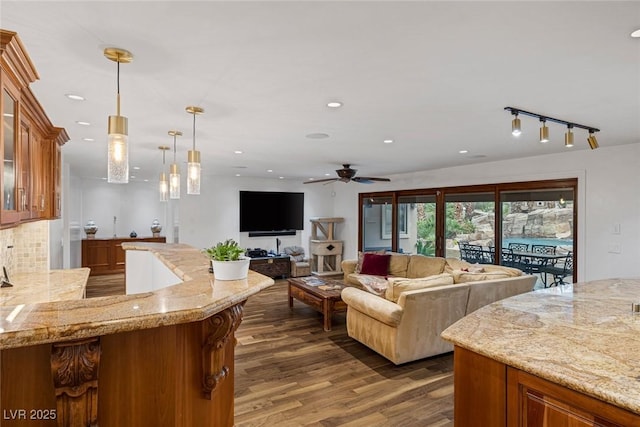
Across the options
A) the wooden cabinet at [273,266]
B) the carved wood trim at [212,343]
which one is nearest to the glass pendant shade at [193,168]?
the carved wood trim at [212,343]

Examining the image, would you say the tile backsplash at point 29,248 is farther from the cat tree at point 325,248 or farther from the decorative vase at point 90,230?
the cat tree at point 325,248

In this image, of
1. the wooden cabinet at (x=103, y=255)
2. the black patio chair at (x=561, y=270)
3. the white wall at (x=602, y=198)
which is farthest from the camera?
the wooden cabinet at (x=103, y=255)

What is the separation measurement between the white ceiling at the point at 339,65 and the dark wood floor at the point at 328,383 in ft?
7.97

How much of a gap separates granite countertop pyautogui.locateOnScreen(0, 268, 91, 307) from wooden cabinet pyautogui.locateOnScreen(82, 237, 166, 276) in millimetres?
5199

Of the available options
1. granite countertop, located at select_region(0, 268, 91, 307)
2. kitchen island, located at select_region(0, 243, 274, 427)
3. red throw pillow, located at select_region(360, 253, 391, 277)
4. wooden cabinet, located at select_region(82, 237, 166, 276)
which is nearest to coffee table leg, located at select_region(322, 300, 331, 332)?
red throw pillow, located at select_region(360, 253, 391, 277)

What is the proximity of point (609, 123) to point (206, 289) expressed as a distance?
147 inches

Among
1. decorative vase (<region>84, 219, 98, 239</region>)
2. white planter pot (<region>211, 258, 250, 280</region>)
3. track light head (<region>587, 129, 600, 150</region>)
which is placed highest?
track light head (<region>587, 129, 600, 150</region>)

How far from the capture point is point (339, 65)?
1928mm

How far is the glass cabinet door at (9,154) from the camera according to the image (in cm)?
182

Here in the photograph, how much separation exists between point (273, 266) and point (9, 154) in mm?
6191

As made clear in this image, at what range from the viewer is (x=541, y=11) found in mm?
1404

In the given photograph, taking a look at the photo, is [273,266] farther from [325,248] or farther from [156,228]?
[156,228]

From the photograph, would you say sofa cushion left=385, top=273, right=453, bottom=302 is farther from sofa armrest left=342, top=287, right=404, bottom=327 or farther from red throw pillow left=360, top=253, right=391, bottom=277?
red throw pillow left=360, top=253, right=391, bottom=277

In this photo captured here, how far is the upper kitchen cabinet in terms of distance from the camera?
5.37ft
